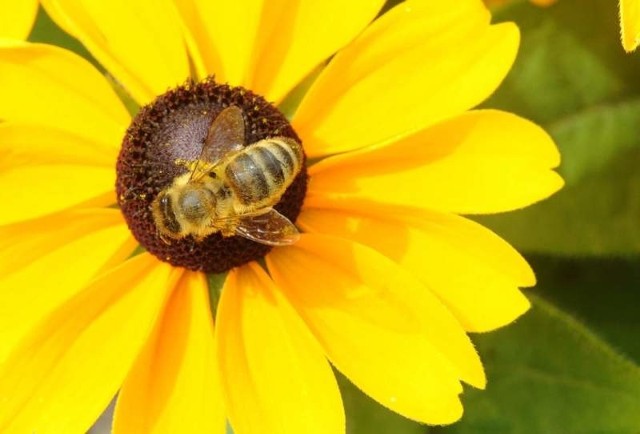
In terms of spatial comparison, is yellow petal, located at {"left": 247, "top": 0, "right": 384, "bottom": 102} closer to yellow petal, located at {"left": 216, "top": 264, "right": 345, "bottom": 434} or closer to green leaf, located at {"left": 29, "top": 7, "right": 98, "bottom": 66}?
yellow petal, located at {"left": 216, "top": 264, "right": 345, "bottom": 434}

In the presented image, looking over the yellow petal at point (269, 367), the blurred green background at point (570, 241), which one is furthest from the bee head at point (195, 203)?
the blurred green background at point (570, 241)

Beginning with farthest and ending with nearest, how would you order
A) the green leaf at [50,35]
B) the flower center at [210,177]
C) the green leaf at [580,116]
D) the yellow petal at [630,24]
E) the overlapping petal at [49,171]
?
1. the green leaf at [50,35]
2. the green leaf at [580,116]
3. the overlapping petal at [49,171]
4. the flower center at [210,177]
5. the yellow petal at [630,24]

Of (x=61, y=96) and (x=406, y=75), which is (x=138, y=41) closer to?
(x=61, y=96)

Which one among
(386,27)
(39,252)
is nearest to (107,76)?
(39,252)

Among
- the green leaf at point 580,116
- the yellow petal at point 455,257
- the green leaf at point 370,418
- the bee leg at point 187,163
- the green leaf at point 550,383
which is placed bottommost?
the green leaf at point 550,383

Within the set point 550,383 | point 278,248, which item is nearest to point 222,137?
point 278,248

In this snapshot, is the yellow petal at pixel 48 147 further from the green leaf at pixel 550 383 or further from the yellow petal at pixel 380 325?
the green leaf at pixel 550 383
